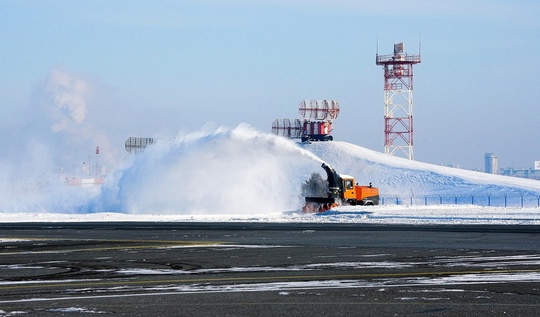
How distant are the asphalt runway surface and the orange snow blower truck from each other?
26.7 meters

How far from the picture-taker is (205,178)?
76.4 meters

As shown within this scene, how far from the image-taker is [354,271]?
2111 cm

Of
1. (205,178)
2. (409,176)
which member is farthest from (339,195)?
(409,176)

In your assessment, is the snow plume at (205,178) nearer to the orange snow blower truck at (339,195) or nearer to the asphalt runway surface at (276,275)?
the orange snow blower truck at (339,195)

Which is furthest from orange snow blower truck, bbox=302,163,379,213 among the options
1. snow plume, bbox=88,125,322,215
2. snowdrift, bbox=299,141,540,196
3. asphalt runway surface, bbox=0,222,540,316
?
snowdrift, bbox=299,141,540,196

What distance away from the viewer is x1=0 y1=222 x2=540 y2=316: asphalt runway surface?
596 inches

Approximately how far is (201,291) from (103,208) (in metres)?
62.0

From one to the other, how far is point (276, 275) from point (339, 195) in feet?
147

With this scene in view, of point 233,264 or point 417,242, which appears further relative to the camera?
point 417,242

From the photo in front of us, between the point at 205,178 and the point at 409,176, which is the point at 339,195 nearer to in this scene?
the point at 205,178

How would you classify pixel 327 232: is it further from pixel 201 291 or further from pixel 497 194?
pixel 497 194

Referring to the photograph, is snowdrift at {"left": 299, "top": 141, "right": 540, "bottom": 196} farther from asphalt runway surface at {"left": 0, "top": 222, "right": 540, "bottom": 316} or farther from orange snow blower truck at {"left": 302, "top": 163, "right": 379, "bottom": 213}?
asphalt runway surface at {"left": 0, "top": 222, "right": 540, "bottom": 316}

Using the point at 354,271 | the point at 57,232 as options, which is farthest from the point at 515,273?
the point at 57,232

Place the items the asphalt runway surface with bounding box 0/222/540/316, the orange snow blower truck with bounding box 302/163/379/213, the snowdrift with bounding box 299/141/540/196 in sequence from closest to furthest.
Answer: the asphalt runway surface with bounding box 0/222/540/316 < the orange snow blower truck with bounding box 302/163/379/213 < the snowdrift with bounding box 299/141/540/196
